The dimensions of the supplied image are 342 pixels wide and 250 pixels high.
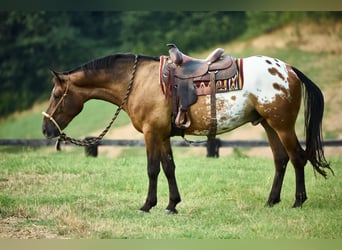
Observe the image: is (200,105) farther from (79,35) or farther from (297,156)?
(79,35)

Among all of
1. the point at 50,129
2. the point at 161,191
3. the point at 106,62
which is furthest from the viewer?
the point at 161,191

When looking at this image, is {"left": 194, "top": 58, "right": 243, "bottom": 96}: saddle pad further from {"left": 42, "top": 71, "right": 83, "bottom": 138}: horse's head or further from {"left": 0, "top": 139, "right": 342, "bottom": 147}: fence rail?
{"left": 0, "top": 139, "right": 342, "bottom": 147}: fence rail

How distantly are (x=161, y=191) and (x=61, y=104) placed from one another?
1184 mm

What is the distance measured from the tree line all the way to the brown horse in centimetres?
145

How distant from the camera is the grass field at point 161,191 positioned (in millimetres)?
5129

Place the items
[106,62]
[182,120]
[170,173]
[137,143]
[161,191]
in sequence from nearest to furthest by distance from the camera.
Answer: [182,120]
[170,173]
[106,62]
[161,191]
[137,143]

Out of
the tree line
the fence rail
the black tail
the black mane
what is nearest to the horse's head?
the black mane

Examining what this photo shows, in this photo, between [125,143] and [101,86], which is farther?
[125,143]

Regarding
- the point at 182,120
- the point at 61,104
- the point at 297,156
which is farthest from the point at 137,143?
the point at 297,156

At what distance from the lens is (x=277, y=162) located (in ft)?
18.0

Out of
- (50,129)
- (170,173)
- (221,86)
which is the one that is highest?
(221,86)

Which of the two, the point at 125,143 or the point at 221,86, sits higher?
the point at 221,86

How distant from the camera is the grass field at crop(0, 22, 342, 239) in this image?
5129mm

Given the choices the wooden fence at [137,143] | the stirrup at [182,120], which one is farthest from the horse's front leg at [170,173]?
the wooden fence at [137,143]
